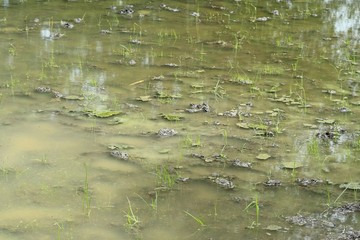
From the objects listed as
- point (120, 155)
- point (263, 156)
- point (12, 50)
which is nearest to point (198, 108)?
point (263, 156)

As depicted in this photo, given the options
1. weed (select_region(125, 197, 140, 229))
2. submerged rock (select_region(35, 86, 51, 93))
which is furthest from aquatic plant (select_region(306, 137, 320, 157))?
submerged rock (select_region(35, 86, 51, 93))

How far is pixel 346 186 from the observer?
386 cm

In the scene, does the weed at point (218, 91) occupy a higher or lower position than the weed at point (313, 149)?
higher

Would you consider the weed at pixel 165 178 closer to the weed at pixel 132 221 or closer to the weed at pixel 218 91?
the weed at pixel 132 221

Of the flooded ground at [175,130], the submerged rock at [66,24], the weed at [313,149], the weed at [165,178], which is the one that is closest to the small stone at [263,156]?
the flooded ground at [175,130]

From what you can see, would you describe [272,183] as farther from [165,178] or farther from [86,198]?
[86,198]

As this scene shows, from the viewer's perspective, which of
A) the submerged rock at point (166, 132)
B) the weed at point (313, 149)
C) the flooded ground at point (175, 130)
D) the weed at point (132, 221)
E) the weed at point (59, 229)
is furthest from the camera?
the submerged rock at point (166, 132)

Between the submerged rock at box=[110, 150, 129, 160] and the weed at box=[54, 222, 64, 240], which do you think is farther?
the submerged rock at box=[110, 150, 129, 160]

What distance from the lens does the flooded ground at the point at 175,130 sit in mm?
3461

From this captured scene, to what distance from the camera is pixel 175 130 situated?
476 centimetres

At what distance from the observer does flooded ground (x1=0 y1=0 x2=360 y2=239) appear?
3461 mm

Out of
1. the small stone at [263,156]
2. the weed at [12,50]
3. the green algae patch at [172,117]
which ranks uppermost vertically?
the weed at [12,50]

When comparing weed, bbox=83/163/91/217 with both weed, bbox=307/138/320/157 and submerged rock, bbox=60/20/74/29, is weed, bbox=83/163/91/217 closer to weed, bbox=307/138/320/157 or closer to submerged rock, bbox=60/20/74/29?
weed, bbox=307/138/320/157

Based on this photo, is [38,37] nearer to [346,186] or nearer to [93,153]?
[93,153]
